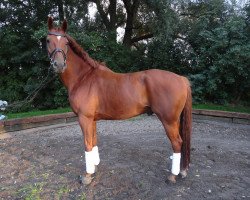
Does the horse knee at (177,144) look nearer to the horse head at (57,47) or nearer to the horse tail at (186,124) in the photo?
the horse tail at (186,124)

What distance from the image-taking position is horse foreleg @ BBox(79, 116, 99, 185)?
405 cm

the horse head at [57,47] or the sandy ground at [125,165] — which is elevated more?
the horse head at [57,47]

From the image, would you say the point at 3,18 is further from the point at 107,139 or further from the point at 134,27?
the point at 107,139

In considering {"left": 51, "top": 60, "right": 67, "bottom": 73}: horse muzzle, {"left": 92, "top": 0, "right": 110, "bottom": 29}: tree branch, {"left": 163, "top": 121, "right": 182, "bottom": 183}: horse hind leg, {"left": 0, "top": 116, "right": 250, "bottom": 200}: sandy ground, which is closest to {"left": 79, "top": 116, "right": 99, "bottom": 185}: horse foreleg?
{"left": 0, "top": 116, "right": 250, "bottom": 200}: sandy ground

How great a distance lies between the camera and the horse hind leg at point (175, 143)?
386 centimetres

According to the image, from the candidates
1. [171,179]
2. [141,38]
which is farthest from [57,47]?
[141,38]

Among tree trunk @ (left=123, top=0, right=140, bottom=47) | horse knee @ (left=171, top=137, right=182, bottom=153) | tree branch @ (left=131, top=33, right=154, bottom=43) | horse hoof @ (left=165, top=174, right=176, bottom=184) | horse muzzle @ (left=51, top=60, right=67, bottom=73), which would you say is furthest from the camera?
tree branch @ (left=131, top=33, right=154, bottom=43)

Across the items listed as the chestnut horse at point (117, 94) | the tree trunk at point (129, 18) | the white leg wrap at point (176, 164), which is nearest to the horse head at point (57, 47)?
the chestnut horse at point (117, 94)

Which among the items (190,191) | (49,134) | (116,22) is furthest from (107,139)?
(116,22)

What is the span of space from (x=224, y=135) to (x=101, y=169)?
3445 millimetres

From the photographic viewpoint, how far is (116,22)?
14391mm

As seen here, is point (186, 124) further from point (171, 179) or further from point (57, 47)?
point (57, 47)

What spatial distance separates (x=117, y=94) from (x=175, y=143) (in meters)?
1.02

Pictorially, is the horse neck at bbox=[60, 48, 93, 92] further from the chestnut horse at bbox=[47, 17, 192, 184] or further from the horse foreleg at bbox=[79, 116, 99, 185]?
the horse foreleg at bbox=[79, 116, 99, 185]
